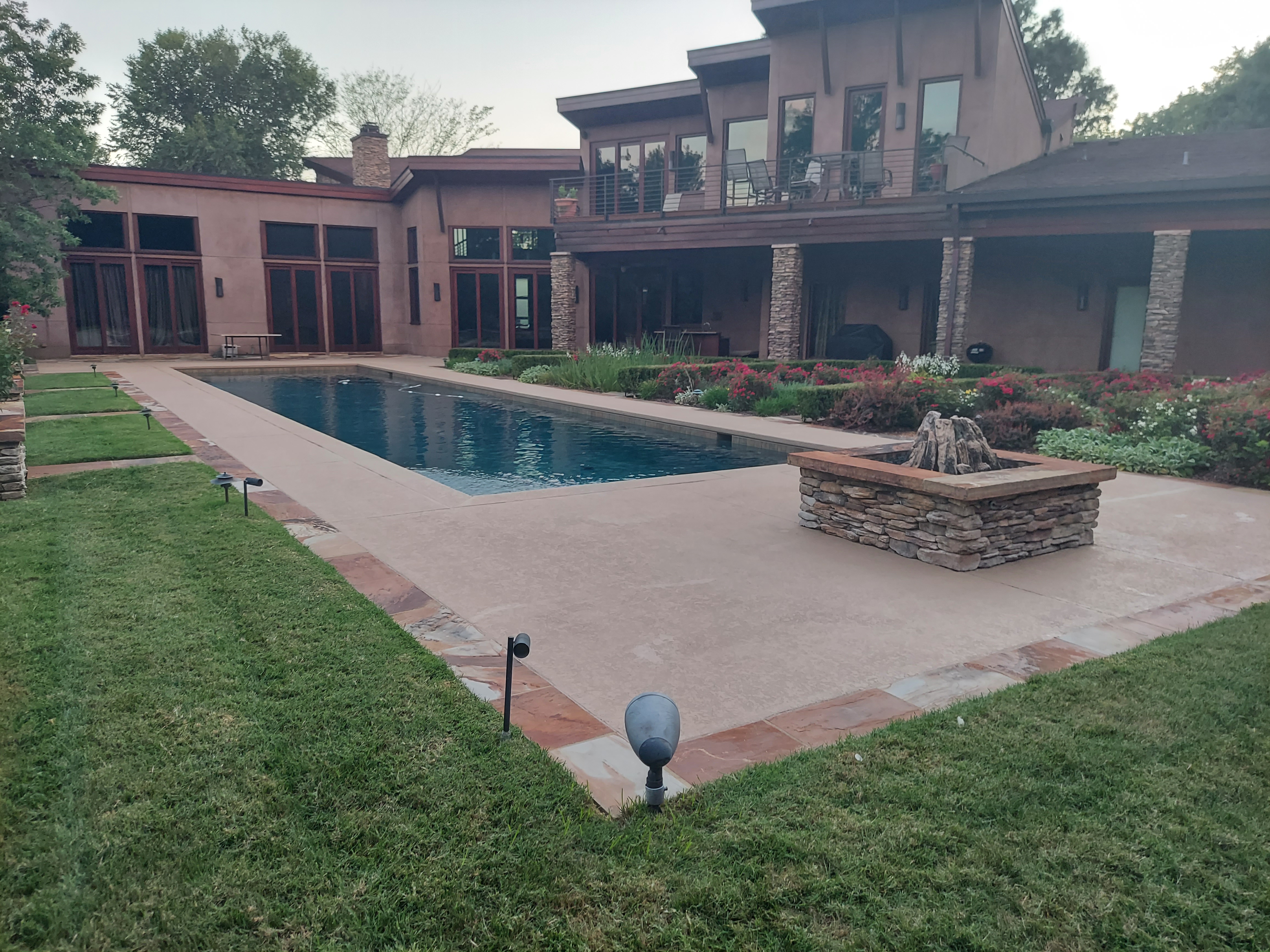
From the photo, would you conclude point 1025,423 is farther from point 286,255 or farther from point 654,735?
point 286,255

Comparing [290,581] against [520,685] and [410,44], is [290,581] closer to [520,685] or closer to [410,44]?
[520,685]

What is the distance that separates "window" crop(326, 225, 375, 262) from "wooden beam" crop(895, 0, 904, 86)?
14.8 metres

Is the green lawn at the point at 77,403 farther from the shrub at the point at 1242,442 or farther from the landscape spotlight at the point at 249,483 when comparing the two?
the shrub at the point at 1242,442

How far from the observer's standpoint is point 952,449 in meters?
5.64

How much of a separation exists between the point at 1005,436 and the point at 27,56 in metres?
22.4

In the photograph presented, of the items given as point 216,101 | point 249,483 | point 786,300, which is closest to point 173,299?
point 786,300

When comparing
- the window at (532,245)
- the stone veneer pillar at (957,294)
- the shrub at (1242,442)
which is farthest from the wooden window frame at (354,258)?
the shrub at (1242,442)

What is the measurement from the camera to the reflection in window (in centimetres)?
1786

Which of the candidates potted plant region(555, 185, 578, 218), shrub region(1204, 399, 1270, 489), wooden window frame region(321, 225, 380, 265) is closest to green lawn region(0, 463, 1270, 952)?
shrub region(1204, 399, 1270, 489)

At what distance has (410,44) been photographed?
1570 inches

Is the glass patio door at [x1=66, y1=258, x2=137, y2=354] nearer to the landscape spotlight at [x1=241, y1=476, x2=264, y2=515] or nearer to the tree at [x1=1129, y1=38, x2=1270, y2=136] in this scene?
the landscape spotlight at [x1=241, y1=476, x2=264, y2=515]

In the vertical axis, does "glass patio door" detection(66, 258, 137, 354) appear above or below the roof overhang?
below

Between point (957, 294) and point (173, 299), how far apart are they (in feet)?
62.7

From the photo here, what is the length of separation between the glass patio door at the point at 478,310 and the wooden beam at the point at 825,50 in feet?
32.9
